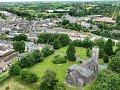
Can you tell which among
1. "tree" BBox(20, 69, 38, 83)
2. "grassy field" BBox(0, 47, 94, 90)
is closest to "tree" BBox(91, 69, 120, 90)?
"grassy field" BBox(0, 47, 94, 90)

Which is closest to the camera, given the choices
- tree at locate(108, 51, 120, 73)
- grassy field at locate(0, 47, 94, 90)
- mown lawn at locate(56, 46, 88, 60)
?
grassy field at locate(0, 47, 94, 90)

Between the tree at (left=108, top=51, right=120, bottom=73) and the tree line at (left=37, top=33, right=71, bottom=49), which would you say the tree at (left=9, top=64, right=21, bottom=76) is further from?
the tree line at (left=37, top=33, right=71, bottom=49)

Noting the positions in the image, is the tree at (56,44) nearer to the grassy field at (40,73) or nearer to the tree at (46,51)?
the tree at (46,51)

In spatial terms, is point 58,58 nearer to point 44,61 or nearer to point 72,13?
point 44,61

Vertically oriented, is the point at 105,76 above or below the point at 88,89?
above

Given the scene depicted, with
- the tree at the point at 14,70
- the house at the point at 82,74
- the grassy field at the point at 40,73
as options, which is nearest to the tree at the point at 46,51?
the grassy field at the point at 40,73

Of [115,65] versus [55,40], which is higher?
[115,65]

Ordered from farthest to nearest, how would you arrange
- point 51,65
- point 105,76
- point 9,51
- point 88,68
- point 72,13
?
point 72,13 < point 9,51 < point 51,65 < point 88,68 < point 105,76

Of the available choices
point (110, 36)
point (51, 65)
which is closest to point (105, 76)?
point (51, 65)

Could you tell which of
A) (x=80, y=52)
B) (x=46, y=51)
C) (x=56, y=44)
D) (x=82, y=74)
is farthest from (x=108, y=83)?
(x=56, y=44)

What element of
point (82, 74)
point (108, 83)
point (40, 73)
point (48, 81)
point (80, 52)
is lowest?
point (80, 52)

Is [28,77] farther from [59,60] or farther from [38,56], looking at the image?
[59,60]
